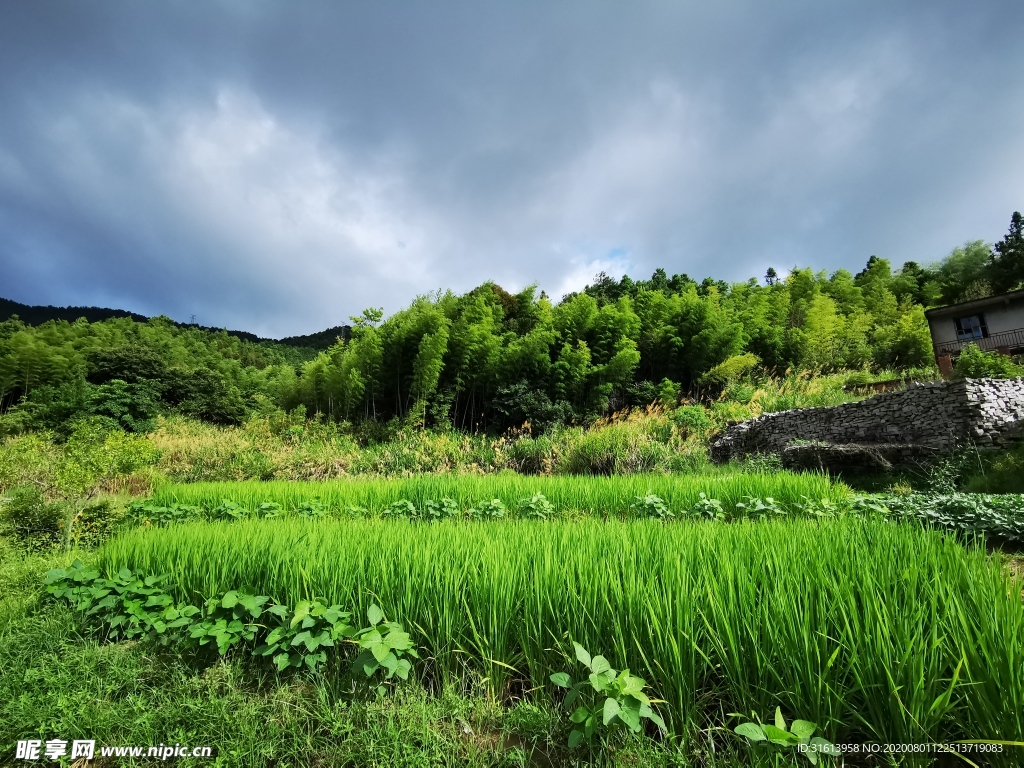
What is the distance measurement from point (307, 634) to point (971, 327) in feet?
80.4

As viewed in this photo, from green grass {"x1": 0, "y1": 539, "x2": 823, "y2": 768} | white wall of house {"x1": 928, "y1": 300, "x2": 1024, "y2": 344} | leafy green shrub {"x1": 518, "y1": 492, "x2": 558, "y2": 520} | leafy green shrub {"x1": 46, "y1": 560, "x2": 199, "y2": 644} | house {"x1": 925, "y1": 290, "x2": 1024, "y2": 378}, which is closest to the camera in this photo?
green grass {"x1": 0, "y1": 539, "x2": 823, "y2": 768}

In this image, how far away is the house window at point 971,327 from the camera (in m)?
16.2

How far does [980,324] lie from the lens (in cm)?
1623

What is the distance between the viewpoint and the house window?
16.2m

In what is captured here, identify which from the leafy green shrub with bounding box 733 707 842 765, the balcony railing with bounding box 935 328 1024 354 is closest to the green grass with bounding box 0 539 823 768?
the leafy green shrub with bounding box 733 707 842 765

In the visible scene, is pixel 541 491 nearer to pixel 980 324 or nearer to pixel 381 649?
pixel 381 649

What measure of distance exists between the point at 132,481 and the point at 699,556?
9.74m

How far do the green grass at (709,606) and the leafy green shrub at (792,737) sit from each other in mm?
236

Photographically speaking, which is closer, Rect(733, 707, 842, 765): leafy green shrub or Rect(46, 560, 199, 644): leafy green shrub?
Rect(733, 707, 842, 765): leafy green shrub

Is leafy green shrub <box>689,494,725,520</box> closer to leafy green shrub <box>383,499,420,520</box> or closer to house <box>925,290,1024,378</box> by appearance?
leafy green shrub <box>383,499,420,520</box>

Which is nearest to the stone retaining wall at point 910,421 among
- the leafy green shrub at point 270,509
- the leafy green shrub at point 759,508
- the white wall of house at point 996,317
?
the leafy green shrub at point 759,508

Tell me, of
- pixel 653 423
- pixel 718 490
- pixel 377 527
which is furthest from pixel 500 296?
pixel 377 527

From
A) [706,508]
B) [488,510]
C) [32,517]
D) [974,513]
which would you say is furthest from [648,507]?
[32,517]

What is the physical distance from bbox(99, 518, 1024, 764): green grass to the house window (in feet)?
70.7
